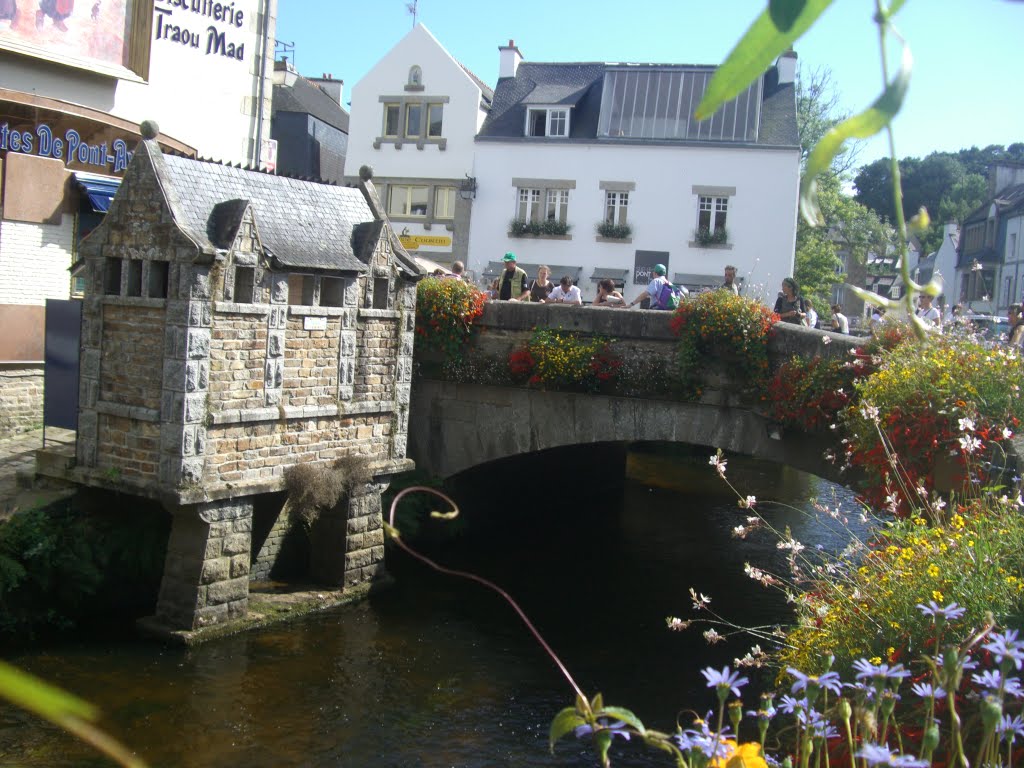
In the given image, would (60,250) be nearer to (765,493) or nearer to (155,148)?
(155,148)

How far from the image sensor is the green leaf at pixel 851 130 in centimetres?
56

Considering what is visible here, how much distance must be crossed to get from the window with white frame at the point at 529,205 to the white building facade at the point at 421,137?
144cm

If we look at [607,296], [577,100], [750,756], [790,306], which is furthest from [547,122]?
[750,756]

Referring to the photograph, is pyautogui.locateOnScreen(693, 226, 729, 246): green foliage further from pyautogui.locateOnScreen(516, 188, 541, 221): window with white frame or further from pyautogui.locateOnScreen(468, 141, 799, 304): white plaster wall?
pyautogui.locateOnScreen(516, 188, 541, 221): window with white frame

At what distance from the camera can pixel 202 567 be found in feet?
33.6

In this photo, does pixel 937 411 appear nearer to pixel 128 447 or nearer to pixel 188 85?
pixel 128 447

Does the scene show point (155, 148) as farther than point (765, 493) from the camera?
No

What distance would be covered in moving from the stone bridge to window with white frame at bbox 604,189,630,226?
15.0m

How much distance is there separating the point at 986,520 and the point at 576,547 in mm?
11010

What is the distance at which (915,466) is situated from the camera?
791cm

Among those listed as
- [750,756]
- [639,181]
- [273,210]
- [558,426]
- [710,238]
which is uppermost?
[639,181]

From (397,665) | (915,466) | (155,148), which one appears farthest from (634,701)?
(155,148)

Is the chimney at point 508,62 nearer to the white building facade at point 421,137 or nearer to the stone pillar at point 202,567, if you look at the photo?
the white building facade at point 421,137

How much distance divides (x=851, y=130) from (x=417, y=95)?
30.7 m
